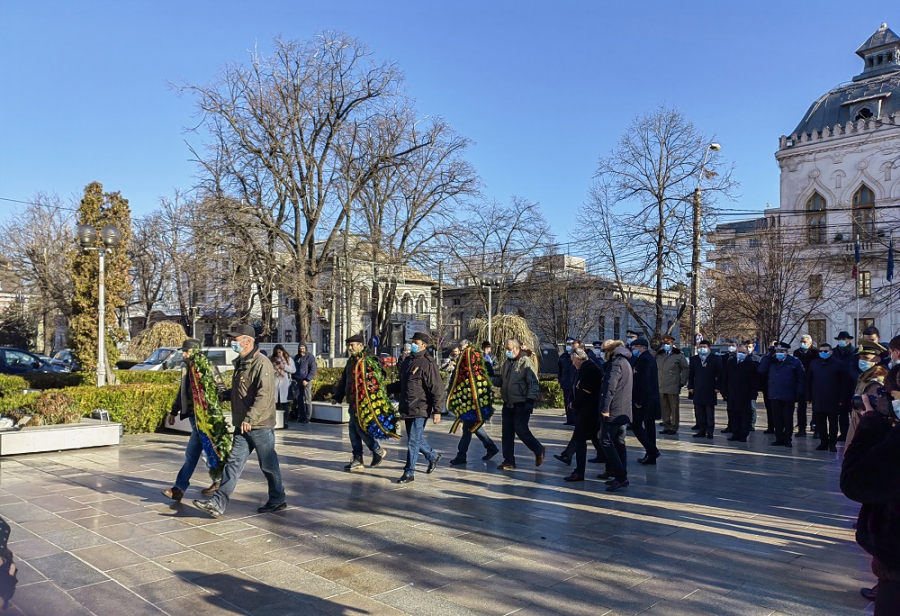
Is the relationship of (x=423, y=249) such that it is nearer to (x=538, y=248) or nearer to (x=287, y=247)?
(x=287, y=247)

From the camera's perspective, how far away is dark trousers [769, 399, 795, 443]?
42.0ft

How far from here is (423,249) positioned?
1200 inches

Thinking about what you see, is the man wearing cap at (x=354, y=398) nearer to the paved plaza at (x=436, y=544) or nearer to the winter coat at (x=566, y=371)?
the paved plaza at (x=436, y=544)

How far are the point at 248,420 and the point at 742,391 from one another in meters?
9.96

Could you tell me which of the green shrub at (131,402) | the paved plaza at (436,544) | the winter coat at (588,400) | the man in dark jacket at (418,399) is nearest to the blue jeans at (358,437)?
the paved plaza at (436,544)

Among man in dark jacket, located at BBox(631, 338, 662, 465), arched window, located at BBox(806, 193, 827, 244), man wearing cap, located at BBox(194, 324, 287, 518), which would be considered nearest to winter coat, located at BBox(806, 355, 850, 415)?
man in dark jacket, located at BBox(631, 338, 662, 465)

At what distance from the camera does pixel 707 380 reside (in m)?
14.1

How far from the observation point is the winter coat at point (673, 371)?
14016 mm

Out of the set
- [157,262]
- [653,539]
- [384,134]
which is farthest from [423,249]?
[653,539]

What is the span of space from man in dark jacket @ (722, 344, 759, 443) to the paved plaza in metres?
3.35

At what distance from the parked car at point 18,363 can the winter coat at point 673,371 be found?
23.2m

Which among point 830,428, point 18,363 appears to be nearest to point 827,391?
point 830,428

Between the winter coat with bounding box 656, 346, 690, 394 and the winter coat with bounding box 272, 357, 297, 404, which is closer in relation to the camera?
the winter coat with bounding box 272, 357, 297, 404

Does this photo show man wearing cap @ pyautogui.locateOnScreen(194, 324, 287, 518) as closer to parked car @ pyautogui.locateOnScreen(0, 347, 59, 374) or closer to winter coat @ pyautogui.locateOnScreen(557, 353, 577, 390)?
winter coat @ pyautogui.locateOnScreen(557, 353, 577, 390)
